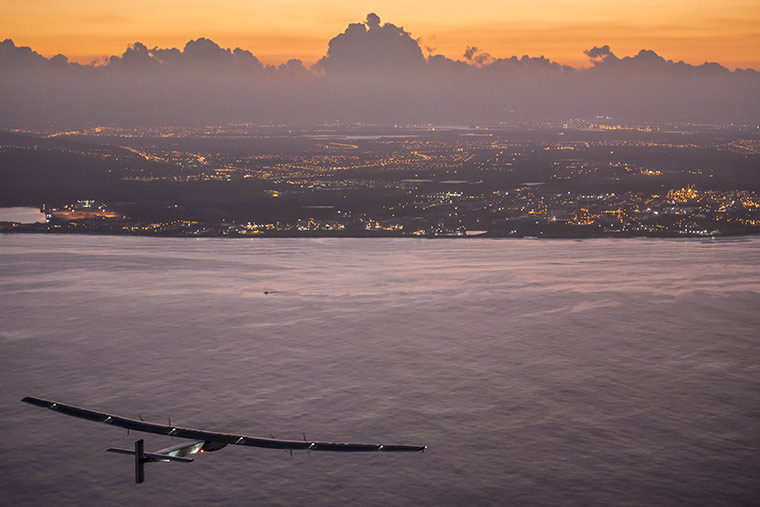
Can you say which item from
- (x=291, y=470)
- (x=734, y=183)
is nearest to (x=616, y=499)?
(x=291, y=470)

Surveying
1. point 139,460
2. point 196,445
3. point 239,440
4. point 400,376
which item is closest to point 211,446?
point 196,445

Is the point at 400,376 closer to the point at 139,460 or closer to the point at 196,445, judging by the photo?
the point at 196,445

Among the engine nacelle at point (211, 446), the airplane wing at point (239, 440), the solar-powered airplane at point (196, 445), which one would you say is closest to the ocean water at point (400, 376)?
the engine nacelle at point (211, 446)

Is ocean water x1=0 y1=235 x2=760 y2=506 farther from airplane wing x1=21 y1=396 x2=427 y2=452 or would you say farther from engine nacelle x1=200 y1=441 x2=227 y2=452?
airplane wing x1=21 y1=396 x2=427 y2=452

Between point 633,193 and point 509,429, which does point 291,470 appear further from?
point 633,193

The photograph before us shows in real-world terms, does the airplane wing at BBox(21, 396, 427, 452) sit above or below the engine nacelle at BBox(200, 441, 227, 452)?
above

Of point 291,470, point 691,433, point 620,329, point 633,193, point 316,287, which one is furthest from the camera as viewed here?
point 633,193

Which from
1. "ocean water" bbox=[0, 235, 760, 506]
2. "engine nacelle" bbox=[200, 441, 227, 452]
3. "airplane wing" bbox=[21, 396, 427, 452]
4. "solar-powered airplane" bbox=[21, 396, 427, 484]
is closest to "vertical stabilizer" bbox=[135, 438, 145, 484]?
"solar-powered airplane" bbox=[21, 396, 427, 484]

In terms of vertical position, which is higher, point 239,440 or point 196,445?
point 239,440
